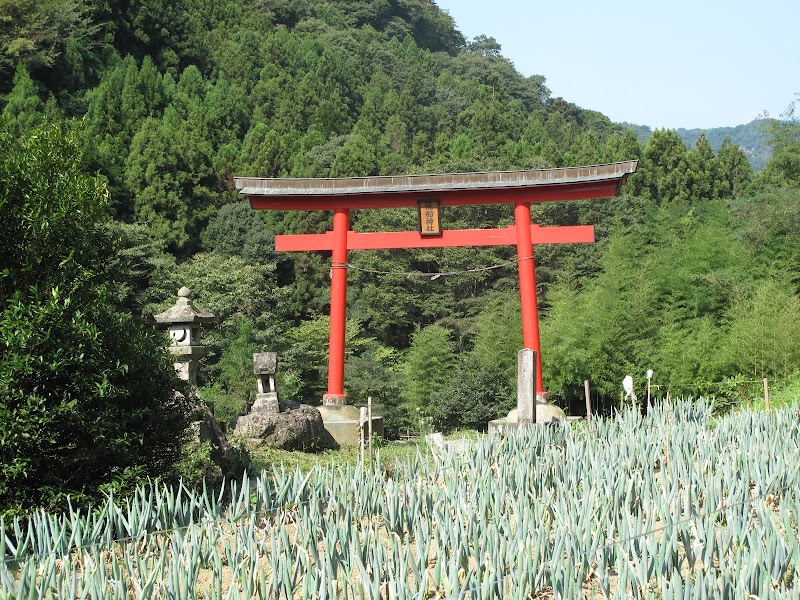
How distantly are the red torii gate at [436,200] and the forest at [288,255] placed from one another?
4.16ft

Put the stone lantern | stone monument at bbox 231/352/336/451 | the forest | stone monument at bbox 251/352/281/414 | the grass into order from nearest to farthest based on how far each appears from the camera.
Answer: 1. the forest
2. the grass
3. the stone lantern
4. stone monument at bbox 231/352/336/451
5. stone monument at bbox 251/352/281/414

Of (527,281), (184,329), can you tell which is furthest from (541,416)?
(184,329)

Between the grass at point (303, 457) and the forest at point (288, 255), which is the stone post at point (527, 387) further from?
the forest at point (288, 255)

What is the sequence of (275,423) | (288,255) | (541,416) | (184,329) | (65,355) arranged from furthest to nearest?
(288,255), (541,416), (275,423), (184,329), (65,355)

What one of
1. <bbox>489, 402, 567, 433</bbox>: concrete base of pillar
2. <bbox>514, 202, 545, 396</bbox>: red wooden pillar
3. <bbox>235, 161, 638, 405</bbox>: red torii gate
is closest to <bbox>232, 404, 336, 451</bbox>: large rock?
<bbox>235, 161, 638, 405</bbox>: red torii gate

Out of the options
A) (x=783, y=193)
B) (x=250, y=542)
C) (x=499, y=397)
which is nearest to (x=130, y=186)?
(x=499, y=397)

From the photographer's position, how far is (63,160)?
5.95 metres

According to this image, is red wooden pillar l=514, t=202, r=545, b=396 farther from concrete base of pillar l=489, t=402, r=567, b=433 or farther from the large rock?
the large rock

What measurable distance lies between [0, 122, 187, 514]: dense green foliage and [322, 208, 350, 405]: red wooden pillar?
628cm

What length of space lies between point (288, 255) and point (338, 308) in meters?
14.1

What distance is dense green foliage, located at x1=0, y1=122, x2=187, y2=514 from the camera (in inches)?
202

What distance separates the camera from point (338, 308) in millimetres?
12852

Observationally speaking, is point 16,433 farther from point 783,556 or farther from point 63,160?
point 783,556

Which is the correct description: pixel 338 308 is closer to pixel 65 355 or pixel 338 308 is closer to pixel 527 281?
pixel 527 281
